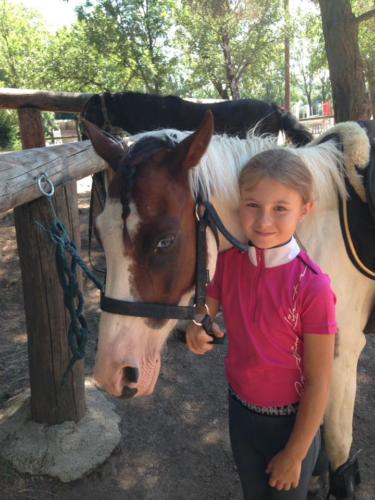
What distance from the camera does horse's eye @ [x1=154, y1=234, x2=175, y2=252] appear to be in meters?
1.33

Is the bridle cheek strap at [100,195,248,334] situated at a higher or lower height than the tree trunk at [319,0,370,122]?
lower

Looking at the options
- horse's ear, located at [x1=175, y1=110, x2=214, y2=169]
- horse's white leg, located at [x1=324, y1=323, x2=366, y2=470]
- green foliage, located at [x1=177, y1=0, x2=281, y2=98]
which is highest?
green foliage, located at [x1=177, y1=0, x2=281, y2=98]

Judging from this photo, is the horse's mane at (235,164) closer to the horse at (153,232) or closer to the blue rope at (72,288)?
the horse at (153,232)

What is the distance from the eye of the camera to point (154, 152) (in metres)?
1.44

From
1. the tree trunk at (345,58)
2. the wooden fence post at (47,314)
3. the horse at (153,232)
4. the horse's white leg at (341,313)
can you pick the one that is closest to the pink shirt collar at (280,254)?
the horse at (153,232)

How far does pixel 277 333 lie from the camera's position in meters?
1.36

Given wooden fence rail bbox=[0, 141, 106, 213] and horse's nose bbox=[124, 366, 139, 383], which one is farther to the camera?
wooden fence rail bbox=[0, 141, 106, 213]

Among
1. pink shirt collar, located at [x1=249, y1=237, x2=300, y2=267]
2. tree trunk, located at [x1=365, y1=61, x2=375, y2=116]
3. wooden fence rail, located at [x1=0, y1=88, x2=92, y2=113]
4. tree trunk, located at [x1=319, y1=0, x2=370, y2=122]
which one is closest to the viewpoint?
pink shirt collar, located at [x1=249, y1=237, x2=300, y2=267]

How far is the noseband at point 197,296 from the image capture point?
51.6 inches

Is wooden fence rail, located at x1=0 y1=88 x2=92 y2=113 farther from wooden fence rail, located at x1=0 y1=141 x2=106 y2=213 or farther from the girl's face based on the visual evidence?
the girl's face

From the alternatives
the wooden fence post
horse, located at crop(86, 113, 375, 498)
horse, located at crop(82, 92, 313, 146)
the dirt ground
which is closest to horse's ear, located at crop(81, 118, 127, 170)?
horse, located at crop(86, 113, 375, 498)

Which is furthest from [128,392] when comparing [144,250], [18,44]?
[18,44]

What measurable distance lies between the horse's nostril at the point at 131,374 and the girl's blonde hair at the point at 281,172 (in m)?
0.73

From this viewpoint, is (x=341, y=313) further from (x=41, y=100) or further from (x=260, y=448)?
(x=41, y=100)
